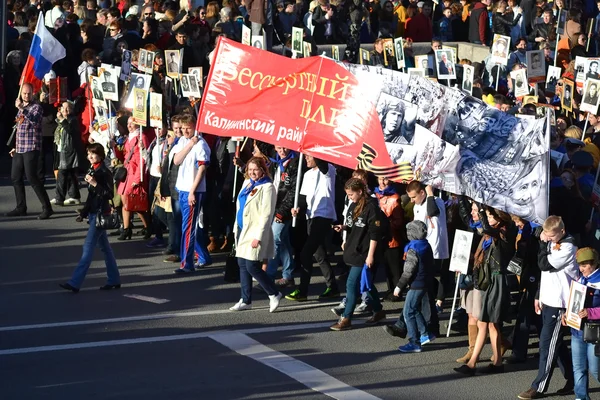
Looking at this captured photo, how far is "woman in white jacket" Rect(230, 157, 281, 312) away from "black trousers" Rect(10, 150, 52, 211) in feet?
16.8

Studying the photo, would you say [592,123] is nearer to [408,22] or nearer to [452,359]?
[452,359]

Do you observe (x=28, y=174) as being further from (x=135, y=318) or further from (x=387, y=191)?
(x=387, y=191)

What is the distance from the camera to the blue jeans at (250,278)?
42.8 ft

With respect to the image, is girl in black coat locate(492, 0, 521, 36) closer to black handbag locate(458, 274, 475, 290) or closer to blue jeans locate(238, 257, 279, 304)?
blue jeans locate(238, 257, 279, 304)

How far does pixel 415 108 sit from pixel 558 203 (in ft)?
6.45

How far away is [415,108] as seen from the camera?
1255 cm

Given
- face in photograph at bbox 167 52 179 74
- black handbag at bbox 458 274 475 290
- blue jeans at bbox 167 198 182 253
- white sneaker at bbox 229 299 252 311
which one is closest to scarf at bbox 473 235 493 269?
black handbag at bbox 458 274 475 290

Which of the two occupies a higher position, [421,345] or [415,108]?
[415,108]

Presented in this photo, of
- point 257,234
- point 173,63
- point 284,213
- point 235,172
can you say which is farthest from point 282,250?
point 173,63

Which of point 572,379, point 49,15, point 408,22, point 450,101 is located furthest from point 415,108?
point 408,22

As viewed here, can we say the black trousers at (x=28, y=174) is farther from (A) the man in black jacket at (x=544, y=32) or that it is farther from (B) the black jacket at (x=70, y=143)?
(A) the man in black jacket at (x=544, y=32)

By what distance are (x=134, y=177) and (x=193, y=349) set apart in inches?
202

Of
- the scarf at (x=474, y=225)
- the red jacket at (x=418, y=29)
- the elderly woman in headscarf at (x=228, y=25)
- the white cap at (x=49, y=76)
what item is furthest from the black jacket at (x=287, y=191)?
the red jacket at (x=418, y=29)

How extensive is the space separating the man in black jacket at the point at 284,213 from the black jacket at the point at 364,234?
58.4 inches
